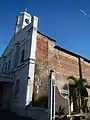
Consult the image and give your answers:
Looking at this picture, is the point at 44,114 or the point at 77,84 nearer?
the point at 44,114

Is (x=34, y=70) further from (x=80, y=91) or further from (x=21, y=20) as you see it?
(x=21, y=20)

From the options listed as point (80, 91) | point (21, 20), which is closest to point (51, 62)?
point (80, 91)

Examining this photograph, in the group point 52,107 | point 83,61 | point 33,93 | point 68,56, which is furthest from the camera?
point 83,61

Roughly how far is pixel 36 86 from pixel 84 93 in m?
5.80

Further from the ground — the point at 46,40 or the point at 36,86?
the point at 46,40

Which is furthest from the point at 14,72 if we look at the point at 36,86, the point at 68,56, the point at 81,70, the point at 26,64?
the point at 81,70

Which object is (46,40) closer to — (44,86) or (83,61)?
(44,86)

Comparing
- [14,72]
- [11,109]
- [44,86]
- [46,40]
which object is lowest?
[11,109]

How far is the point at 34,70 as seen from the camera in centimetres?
1683

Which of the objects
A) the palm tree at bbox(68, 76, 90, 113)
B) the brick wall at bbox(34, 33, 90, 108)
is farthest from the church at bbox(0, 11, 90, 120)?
the palm tree at bbox(68, 76, 90, 113)

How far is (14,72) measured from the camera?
20.4 meters

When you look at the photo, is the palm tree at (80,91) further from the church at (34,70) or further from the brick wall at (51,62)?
the brick wall at (51,62)

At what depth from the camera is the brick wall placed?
17.4m

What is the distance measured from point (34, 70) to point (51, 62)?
341 cm
